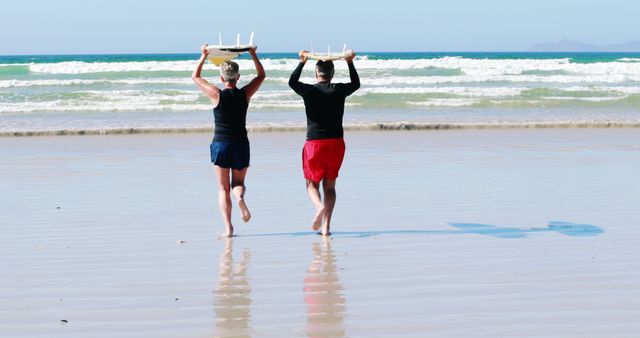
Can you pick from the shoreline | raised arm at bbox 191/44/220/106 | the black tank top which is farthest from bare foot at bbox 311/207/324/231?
the shoreline

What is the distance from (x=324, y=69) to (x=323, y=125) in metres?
0.40

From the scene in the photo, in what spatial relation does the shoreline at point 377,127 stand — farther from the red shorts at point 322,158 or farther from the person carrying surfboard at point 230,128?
the red shorts at point 322,158

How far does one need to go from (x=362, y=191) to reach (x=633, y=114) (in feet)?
42.4

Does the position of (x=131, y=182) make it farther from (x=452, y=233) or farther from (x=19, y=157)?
(x=452, y=233)

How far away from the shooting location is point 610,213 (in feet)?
25.7

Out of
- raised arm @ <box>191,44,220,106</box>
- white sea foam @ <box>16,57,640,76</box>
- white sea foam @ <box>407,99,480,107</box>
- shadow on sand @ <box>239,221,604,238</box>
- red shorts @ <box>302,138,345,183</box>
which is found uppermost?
raised arm @ <box>191,44,220,106</box>

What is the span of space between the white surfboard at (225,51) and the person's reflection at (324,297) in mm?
1461

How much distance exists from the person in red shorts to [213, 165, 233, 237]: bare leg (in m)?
0.60

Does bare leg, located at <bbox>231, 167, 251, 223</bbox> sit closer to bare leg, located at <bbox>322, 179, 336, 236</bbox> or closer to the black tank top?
the black tank top

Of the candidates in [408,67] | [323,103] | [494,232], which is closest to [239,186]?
[323,103]

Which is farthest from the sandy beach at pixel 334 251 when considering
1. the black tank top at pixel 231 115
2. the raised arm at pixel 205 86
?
the raised arm at pixel 205 86

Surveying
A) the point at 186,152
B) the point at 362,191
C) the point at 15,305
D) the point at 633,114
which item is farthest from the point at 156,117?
the point at 15,305

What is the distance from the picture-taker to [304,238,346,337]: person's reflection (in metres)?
4.42

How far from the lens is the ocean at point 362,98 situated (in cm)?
1838
